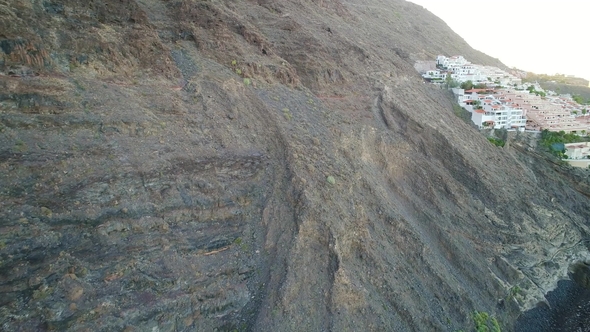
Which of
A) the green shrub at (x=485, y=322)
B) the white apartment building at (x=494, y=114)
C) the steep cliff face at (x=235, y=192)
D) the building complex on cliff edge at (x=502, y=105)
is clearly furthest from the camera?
the building complex on cliff edge at (x=502, y=105)

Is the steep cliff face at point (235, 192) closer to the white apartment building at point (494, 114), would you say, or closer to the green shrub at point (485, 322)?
the green shrub at point (485, 322)

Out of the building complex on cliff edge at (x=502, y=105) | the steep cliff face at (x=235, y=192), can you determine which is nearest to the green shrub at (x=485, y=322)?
the steep cliff face at (x=235, y=192)

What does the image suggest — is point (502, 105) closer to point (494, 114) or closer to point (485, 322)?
point (494, 114)

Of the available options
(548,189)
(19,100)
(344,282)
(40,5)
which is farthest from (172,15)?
(548,189)

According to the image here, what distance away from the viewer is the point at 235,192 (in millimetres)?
12773

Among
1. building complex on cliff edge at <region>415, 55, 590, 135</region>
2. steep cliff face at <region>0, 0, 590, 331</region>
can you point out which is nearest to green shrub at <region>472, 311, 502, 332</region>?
steep cliff face at <region>0, 0, 590, 331</region>

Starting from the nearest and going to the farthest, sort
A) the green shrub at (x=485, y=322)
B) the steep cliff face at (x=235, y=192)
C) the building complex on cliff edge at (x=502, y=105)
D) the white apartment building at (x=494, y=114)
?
the steep cliff face at (x=235, y=192)
the green shrub at (x=485, y=322)
the white apartment building at (x=494, y=114)
the building complex on cliff edge at (x=502, y=105)

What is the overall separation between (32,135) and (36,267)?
14.4 ft

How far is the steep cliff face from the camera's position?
9273mm

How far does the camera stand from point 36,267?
27.0 feet

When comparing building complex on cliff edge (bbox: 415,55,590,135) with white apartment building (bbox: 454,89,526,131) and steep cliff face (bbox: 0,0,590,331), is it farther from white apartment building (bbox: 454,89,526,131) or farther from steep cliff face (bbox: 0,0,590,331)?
steep cliff face (bbox: 0,0,590,331)

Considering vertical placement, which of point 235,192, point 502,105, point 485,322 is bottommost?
point 485,322

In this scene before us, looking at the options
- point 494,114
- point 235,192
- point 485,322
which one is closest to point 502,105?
point 494,114

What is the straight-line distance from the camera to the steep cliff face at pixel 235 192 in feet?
30.4
